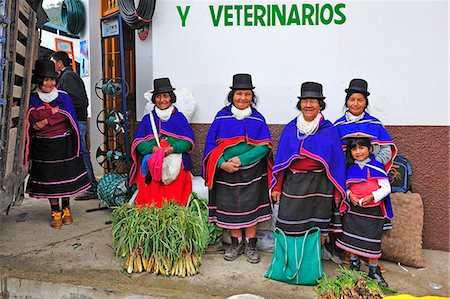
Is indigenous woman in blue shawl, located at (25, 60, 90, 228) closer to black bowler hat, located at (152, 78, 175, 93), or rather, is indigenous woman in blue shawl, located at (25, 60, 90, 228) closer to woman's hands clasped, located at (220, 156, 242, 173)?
black bowler hat, located at (152, 78, 175, 93)

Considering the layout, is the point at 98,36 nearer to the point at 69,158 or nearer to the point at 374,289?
the point at 69,158

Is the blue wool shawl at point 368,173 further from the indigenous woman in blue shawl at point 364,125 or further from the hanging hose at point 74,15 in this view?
the hanging hose at point 74,15

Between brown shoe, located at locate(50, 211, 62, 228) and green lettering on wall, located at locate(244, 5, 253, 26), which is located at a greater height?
green lettering on wall, located at locate(244, 5, 253, 26)

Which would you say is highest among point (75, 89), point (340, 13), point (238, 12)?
point (238, 12)

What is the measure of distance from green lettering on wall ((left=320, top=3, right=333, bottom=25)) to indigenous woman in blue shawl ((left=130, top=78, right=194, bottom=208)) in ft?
5.35

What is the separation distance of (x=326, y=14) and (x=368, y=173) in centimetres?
174

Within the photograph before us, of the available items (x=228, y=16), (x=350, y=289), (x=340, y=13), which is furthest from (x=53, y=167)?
(x=350, y=289)

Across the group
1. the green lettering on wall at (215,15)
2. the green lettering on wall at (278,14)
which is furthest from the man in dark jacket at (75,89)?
the green lettering on wall at (278,14)

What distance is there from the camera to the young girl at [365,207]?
3623mm

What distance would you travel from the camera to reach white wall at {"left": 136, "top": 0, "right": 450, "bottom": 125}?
4258 millimetres

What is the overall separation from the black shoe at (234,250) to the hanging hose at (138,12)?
99.5 inches

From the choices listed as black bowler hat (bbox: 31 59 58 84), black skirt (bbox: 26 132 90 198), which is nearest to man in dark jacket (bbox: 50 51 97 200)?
black skirt (bbox: 26 132 90 198)

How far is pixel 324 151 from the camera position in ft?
12.0

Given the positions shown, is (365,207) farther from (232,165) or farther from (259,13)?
(259,13)
